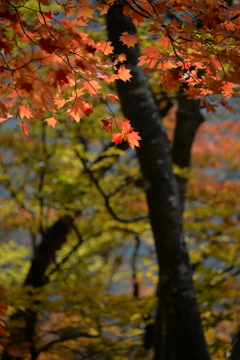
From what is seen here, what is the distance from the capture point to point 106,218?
21.3 feet

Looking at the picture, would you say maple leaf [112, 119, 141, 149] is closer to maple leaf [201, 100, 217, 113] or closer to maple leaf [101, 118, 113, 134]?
maple leaf [101, 118, 113, 134]

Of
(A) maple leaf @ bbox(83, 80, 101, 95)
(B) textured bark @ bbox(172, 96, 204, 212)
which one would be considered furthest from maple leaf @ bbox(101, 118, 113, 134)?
(B) textured bark @ bbox(172, 96, 204, 212)

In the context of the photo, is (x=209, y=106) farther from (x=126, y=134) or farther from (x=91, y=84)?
(x=91, y=84)

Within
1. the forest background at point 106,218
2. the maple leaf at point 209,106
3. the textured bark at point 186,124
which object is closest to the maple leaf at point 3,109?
the forest background at point 106,218

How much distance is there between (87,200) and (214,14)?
4.20 metres

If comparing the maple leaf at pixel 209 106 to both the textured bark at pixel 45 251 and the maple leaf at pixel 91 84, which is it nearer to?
the maple leaf at pixel 91 84

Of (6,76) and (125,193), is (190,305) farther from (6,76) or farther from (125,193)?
(125,193)

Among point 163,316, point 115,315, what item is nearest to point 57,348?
point 115,315

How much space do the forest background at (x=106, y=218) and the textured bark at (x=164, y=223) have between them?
0.01m

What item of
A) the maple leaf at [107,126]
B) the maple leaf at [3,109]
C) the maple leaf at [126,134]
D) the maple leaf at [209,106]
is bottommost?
the maple leaf at [126,134]

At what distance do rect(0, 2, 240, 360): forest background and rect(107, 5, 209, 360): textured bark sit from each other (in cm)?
1

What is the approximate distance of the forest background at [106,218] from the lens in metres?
3.39

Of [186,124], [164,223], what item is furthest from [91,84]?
[186,124]

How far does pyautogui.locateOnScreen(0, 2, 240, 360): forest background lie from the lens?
11.1ft
